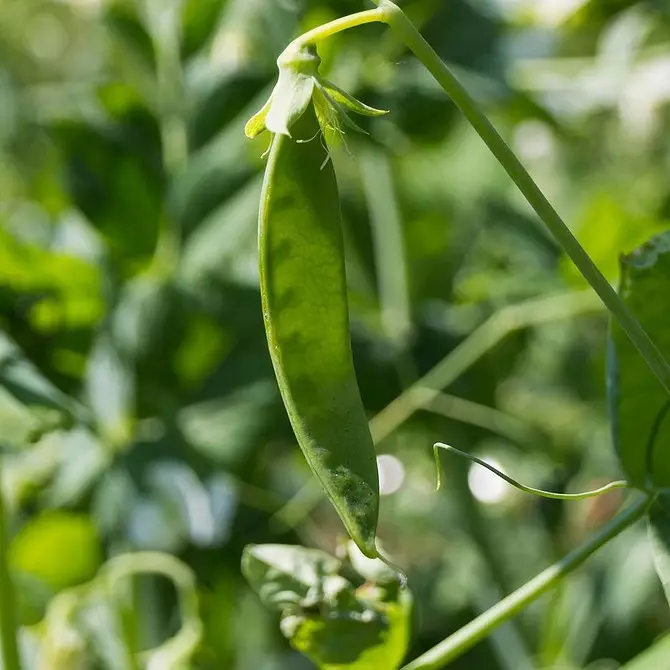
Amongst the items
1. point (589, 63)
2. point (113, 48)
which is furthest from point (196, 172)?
point (589, 63)

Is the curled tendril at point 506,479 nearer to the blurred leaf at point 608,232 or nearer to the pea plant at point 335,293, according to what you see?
the pea plant at point 335,293

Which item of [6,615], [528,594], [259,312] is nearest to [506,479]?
[528,594]

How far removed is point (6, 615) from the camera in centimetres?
46

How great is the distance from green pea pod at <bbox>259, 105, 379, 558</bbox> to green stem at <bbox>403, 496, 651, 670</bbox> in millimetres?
73

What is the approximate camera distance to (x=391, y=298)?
2.53ft

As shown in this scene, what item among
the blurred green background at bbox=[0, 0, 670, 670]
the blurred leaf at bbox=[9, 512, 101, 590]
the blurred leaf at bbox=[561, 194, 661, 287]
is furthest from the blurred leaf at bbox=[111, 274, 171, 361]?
the blurred leaf at bbox=[561, 194, 661, 287]

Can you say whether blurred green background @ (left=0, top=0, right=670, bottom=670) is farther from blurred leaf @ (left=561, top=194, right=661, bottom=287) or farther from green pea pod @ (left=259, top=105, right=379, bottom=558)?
green pea pod @ (left=259, top=105, right=379, bottom=558)

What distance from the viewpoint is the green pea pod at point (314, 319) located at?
0.31 m

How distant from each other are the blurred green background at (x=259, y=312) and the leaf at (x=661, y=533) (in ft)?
0.76

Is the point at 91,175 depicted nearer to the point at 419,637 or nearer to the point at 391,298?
the point at 391,298

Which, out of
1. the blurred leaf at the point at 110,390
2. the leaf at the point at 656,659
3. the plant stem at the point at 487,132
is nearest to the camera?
the plant stem at the point at 487,132

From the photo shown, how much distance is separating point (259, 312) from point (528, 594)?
0.33 metres

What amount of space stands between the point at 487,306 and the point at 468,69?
0.54 ft

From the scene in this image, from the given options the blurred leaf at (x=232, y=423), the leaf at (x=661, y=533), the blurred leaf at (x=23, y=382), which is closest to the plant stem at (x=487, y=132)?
the leaf at (x=661, y=533)
